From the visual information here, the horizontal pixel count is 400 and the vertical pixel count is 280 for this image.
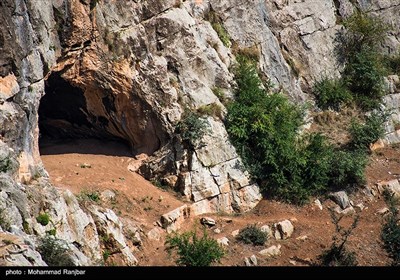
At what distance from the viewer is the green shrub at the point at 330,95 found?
23391 mm

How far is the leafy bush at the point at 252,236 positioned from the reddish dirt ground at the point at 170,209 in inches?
6.3

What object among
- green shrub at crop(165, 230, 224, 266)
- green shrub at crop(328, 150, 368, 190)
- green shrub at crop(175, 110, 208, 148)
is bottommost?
green shrub at crop(165, 230, 224, 266)

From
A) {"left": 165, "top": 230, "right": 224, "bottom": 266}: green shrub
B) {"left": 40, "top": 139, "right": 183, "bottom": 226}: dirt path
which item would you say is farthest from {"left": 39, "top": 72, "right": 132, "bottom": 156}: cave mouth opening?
{"left": 165, "top": 230, "right": 224, "bottom": 266}: green shrub

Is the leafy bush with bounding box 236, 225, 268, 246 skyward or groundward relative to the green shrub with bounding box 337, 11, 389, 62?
groundward

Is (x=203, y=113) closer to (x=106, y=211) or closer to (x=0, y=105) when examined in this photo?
(x=106, y=211)

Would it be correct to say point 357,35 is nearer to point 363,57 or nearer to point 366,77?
point 363,57

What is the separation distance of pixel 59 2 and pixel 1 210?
7382 millimetres

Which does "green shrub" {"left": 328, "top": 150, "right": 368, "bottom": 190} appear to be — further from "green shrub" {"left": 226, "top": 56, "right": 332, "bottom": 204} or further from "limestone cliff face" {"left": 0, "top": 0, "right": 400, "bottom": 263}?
"limestone cliff face" {"left": 0, "top": 0, "right": 400, "bottom": 263}

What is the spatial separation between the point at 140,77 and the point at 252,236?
585 cm

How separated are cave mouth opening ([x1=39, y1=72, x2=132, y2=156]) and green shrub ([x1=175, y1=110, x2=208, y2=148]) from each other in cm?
217

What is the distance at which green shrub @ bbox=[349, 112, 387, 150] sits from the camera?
2173cm

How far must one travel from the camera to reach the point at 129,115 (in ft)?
63.4

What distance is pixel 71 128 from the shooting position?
795 inches
